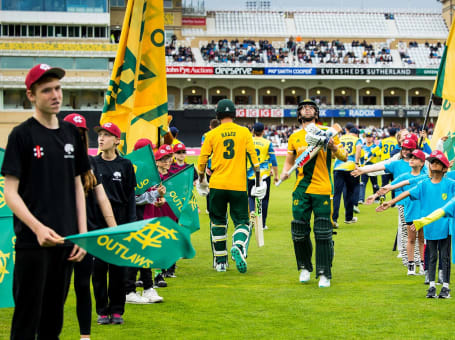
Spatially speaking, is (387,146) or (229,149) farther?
(387,146)

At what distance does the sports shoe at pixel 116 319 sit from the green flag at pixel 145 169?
163cm

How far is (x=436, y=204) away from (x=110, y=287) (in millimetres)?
3673

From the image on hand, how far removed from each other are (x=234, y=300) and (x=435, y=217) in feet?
7.90

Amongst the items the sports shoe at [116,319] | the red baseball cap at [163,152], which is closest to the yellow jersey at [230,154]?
the red baseball cap at [163,152]

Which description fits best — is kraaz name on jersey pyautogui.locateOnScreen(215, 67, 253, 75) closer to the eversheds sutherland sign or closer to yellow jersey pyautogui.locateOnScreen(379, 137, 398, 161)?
the eversheds sutherland sign

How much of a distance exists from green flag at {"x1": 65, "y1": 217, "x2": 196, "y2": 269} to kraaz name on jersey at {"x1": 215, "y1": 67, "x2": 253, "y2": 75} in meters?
69.5

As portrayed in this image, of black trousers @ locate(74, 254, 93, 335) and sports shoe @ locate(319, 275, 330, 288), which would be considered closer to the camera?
black trousers @ locate(74, 254, 93, 335)

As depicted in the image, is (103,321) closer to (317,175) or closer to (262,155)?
(317,175)

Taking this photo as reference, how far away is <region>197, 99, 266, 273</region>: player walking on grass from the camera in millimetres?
9812

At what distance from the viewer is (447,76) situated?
11492mm

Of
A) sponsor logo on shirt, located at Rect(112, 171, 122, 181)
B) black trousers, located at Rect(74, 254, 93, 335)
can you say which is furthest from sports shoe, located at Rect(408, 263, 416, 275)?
black trousers, located at Rect(74, 254, 93, 335)

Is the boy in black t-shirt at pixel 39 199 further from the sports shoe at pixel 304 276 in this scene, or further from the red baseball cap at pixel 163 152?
Result: the sports shoe at pixel 304 276

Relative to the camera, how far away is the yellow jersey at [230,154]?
9812 mm

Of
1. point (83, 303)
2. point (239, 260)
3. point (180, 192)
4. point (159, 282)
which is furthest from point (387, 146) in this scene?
point (83, 303)
